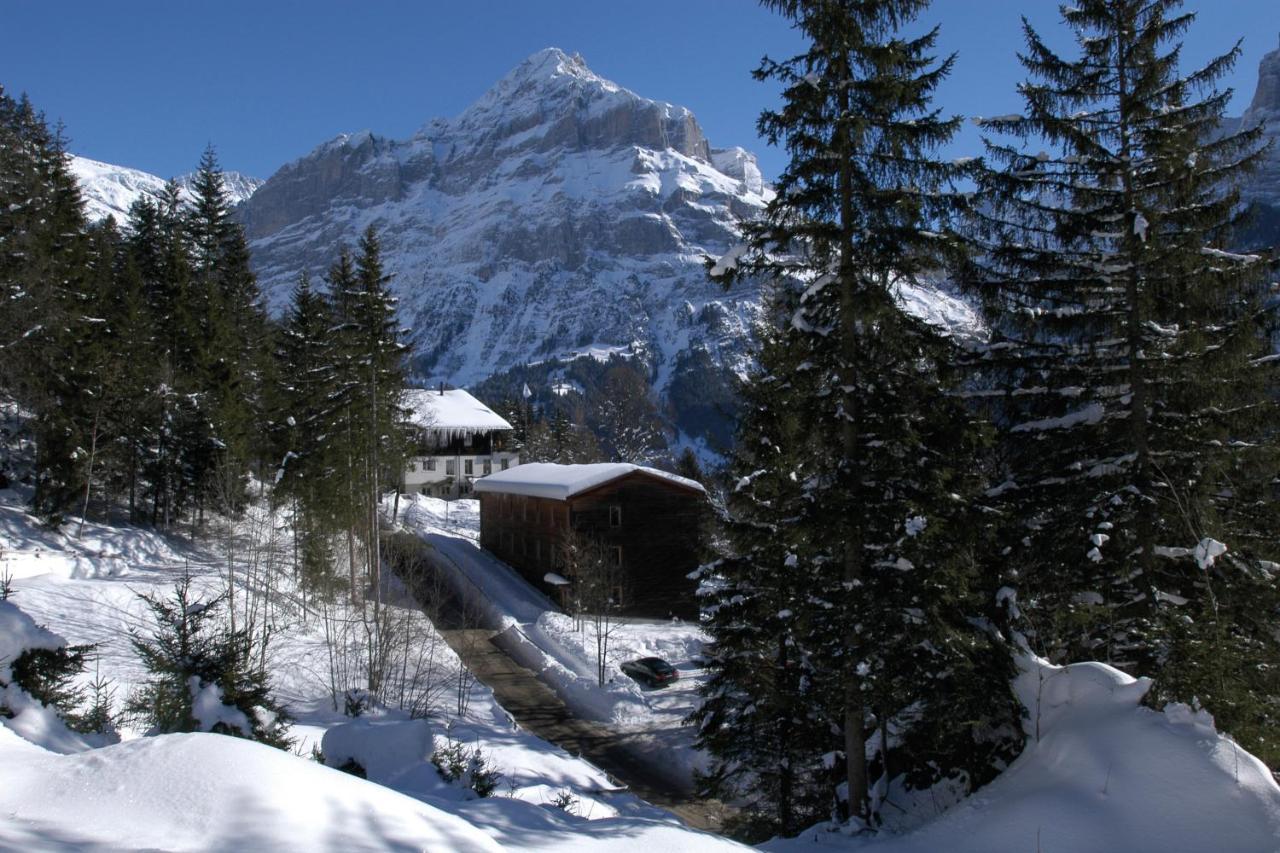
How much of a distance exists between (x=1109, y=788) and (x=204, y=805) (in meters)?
8.56

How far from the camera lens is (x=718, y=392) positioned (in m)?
155

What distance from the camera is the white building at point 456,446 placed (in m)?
68.1

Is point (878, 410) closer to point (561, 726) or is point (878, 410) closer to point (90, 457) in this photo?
point (561, 726)

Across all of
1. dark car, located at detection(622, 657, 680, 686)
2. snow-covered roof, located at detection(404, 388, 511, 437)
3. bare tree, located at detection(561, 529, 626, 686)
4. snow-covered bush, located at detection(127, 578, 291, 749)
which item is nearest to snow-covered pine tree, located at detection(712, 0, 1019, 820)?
snow-covered bush, located at detection(127, 578, 291, 749)

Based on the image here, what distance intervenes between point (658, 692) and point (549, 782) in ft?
38.7

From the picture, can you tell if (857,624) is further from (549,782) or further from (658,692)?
(658,692)

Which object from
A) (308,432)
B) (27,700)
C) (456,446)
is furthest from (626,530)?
(456,446)

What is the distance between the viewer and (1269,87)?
18150 centimetres

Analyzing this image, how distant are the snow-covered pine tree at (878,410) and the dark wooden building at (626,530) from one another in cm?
2215

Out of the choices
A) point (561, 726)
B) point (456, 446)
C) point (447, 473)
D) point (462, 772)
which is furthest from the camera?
point (447, 473)

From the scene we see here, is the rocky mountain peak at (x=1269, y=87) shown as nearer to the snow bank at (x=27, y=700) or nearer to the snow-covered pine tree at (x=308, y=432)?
the snow-covered pine tree at (x=308, y=432)

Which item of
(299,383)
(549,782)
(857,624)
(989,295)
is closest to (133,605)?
(299,383)

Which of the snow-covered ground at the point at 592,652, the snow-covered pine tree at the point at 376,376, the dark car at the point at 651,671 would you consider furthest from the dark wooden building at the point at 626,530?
the snow-covered pine tree at the point at 376,376

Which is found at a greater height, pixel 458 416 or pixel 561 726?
pixel 458 416
